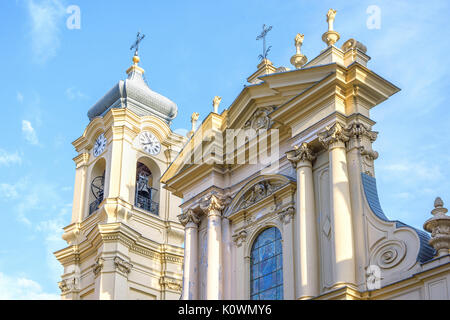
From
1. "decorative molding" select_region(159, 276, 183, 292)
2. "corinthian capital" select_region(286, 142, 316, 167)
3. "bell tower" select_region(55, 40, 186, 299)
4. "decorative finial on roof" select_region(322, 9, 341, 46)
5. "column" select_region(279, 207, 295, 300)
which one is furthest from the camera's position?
"decorative molding" select_region(159, 276, 183, 292)

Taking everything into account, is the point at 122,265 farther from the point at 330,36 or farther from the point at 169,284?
the point at 330,36

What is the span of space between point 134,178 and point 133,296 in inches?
162

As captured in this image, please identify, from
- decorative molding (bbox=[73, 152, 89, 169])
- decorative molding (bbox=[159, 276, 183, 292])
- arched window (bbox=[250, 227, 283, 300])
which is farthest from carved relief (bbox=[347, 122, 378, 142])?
decorative molding (bbox=[73, 152, 89, 169])

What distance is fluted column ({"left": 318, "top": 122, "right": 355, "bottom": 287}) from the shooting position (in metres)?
14.7

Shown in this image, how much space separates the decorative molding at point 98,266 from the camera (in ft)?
82.1

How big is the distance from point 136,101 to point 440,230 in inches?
689

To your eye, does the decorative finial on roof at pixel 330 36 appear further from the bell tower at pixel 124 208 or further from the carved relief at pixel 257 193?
the bell tower at pixel 124 208

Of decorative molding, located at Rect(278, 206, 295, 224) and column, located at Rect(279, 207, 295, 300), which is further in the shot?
decorative molding, located at Rect(278, 206, 295, 224)

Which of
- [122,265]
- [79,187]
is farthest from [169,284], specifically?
[79,187]

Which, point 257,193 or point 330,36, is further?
point 257,193

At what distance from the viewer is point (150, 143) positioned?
2856 cm

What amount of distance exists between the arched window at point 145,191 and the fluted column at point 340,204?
1233 centimetres

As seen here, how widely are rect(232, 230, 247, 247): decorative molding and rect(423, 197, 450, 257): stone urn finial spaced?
17.7ft

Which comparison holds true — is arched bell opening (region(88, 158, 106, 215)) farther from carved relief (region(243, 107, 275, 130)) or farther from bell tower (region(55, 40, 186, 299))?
carved relief (region(243, 107, 275, 130))
